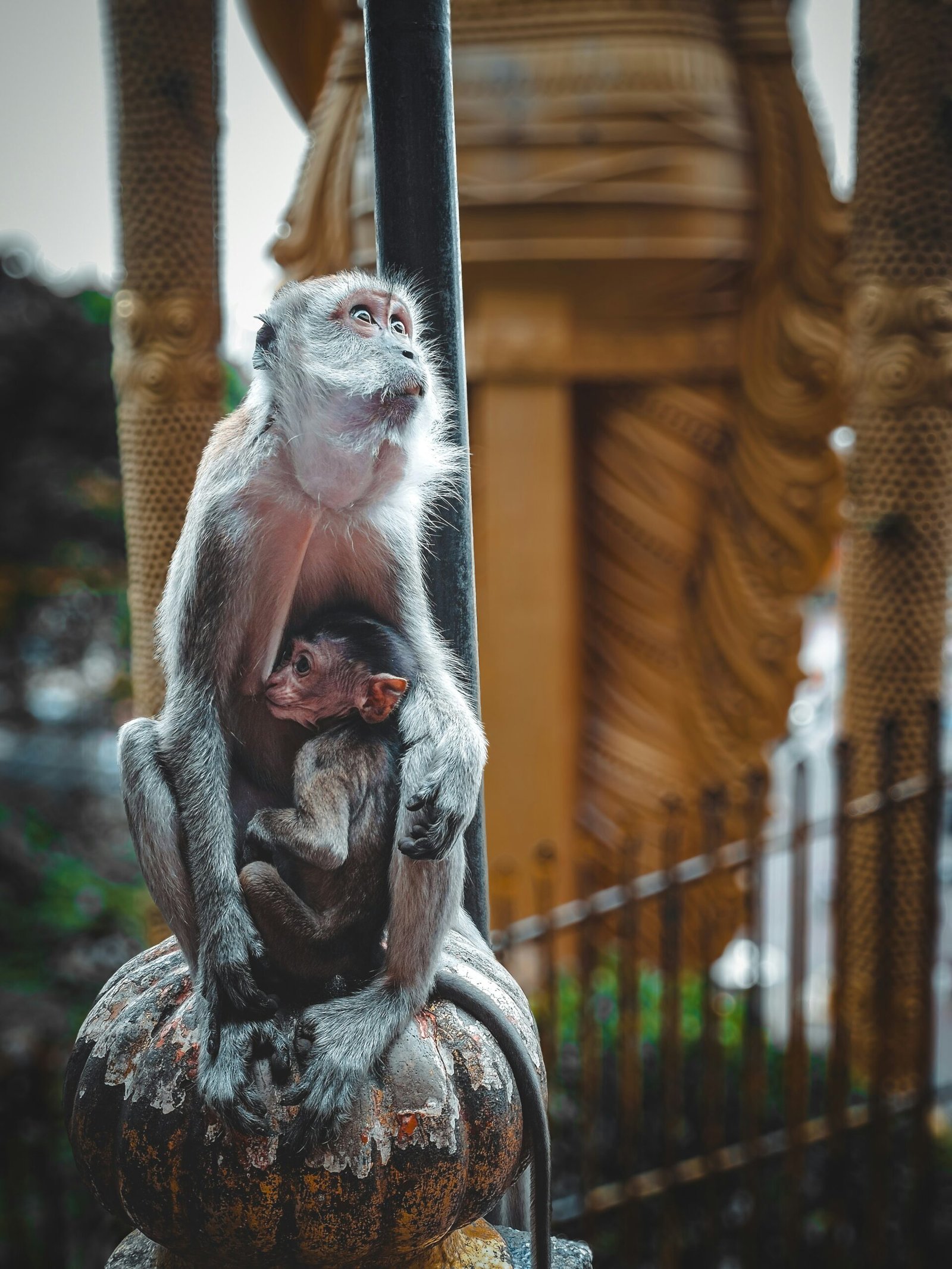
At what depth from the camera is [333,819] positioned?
3.98 ft

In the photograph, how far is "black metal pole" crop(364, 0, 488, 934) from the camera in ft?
4.38

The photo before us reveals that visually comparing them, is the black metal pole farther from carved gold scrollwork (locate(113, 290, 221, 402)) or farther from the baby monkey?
carved gold scrollwork (locate(113, 290, 221, 402))

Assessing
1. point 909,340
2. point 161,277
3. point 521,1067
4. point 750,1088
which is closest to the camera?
point 521,1067

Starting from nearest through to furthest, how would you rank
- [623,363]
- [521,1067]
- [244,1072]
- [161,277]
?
[244,1072] → [521,1067] → [161,277] → [623,363]

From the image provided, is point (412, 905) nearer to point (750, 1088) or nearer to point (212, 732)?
point (212, 732)

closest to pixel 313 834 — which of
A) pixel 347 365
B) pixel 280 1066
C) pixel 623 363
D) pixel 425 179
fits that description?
pixel 280 1066

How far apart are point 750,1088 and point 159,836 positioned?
210cm

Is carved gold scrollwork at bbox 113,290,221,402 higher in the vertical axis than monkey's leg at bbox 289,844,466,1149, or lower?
higher

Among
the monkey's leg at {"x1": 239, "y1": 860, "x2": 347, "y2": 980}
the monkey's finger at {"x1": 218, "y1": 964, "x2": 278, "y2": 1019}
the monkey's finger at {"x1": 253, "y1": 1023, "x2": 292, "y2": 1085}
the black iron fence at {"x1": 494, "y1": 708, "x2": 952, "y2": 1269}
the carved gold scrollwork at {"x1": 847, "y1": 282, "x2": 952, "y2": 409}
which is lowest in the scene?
the black iron fence at {"x1": 494, "y1": 708, "x2": 952, "y2": 1269}

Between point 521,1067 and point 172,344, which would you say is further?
point 172,344

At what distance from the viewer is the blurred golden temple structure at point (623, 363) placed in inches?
141

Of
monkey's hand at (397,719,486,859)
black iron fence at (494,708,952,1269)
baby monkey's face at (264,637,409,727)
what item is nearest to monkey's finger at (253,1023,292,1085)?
monkey's hand at (397,719,486,859)

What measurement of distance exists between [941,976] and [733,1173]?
352cm

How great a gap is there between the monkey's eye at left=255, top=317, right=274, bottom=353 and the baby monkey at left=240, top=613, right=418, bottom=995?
0.32 m
